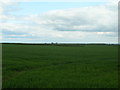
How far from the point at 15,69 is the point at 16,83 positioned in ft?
16.5

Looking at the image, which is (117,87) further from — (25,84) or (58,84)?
(25,84)

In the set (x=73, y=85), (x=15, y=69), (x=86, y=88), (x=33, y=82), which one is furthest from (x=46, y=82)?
(x=15, y=69)

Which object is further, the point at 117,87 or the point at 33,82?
the point at 33,82

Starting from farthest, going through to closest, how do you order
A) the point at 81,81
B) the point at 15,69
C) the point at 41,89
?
the point at 15,69, the point at 81,81, the point at 41,89

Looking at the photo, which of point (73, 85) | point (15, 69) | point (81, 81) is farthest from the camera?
point (15, 69)

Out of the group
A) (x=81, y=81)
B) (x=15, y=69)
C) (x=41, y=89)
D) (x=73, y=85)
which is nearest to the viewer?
(x=41, y=89)

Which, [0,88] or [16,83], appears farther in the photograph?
[16,83]

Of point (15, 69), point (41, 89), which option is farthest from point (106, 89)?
point (15, 69)

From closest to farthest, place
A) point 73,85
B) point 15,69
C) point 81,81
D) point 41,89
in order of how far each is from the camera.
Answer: point 41,89 < point 73,85 < point 81,81 < point 15,69

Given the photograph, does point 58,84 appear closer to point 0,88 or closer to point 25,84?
point 25,84

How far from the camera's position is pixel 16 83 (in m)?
10.0

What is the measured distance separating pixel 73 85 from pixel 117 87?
6.95 ft

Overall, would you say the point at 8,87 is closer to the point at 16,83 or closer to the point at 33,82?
the point at 16,83

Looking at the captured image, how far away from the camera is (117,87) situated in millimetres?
9594
